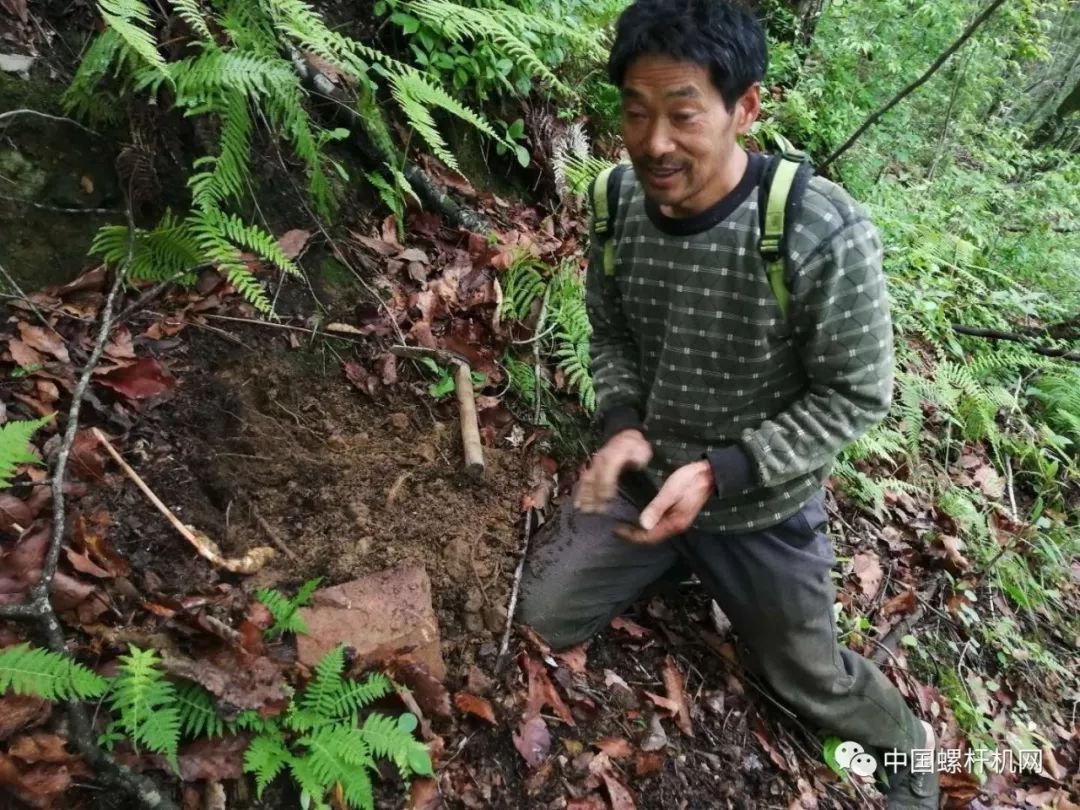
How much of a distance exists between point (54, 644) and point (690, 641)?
255 cm

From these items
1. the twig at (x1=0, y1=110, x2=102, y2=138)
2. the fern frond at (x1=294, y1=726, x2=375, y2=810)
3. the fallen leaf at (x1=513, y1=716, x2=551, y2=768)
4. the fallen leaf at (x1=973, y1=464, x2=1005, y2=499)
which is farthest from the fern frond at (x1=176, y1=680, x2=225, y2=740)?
the fallen leaf at (x1=973, y1=464, x2=1005, y2=499)

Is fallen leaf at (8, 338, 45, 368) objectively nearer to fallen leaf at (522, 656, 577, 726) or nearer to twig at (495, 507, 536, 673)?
twig at (495, 507, 536, 673)

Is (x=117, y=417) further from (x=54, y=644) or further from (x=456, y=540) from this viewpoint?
(x=456, y=540)

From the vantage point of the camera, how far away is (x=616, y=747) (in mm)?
2723

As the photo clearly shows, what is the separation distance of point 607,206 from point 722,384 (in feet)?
2.65

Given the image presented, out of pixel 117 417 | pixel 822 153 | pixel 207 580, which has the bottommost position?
pixel 207 580

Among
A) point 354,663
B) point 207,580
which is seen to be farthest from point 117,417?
point 354,663

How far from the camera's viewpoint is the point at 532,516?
3299 millimetres

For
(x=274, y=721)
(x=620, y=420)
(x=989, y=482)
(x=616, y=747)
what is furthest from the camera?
(x=989, y=482)

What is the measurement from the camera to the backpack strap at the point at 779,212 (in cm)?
230

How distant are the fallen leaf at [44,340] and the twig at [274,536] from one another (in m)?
0.87

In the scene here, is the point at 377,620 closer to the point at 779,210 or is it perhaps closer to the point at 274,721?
the point at 274,721

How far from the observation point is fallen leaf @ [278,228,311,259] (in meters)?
3.20

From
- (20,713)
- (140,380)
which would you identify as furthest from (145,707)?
(140,380)
